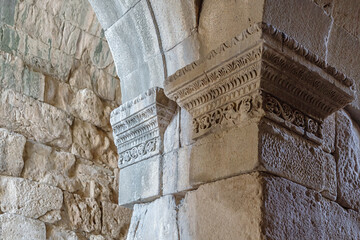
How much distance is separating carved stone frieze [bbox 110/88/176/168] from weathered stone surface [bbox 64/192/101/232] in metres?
1.92

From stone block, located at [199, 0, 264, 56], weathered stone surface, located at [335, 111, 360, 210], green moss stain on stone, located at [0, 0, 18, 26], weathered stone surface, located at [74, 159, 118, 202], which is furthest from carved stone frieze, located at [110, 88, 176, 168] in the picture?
green moss stain on stone, located at [0, 0, 18, 26]

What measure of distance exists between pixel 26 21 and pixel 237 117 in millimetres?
3249

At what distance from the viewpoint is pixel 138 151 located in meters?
2.32

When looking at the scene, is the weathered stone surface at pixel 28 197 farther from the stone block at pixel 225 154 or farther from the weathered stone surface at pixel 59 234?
the stone block at pixel 225 154

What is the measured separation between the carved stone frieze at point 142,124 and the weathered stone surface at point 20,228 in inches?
68.0

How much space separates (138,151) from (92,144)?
2.39m

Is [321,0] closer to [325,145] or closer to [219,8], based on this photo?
[219,8]

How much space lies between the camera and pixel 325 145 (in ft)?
6.63

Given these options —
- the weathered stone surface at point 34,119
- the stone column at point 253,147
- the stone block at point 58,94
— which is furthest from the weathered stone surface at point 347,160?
the stone block at point 58,94

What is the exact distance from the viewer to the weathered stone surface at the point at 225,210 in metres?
1.57

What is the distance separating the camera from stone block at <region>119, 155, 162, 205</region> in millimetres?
2157

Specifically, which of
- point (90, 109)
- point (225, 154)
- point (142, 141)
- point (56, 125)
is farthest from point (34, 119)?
point (225, 154)

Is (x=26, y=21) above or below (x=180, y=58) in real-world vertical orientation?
above

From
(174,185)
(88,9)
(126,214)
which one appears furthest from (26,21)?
(174,185)
